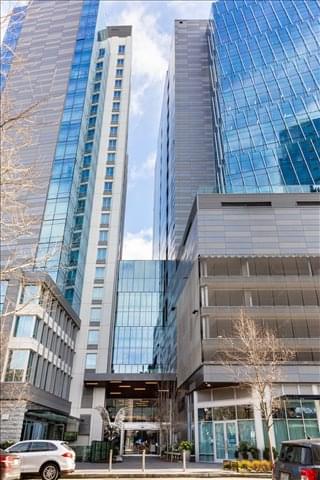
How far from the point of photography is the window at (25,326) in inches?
1284

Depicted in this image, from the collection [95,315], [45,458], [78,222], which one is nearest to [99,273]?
[95,315]

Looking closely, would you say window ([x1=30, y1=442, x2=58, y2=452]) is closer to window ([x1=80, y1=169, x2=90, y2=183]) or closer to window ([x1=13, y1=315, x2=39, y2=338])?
window ([x1=13, y1=315, x2=39, y2=338])

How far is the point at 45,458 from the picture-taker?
16.0 m

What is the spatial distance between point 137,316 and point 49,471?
4574cm

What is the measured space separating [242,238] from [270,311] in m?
8.11

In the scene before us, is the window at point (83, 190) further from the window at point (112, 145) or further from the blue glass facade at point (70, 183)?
the window at point (112, 145)

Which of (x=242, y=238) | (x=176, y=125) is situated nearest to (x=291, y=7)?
(x=176, y=125)

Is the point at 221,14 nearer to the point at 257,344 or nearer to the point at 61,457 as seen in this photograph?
the point at 257,344

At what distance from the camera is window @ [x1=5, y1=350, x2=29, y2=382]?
101ft

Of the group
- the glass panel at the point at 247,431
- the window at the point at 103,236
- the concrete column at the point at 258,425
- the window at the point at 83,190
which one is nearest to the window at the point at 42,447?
the concrete column at the point at 258,425

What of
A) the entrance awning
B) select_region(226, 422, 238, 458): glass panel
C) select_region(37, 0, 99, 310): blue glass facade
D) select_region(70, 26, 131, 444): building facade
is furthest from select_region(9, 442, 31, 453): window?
select_region(70, 26, 131, 444): building facade

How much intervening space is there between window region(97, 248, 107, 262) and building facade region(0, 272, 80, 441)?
48.7ft

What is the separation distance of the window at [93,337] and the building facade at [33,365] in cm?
745

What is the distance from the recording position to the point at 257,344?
77.8 feet
